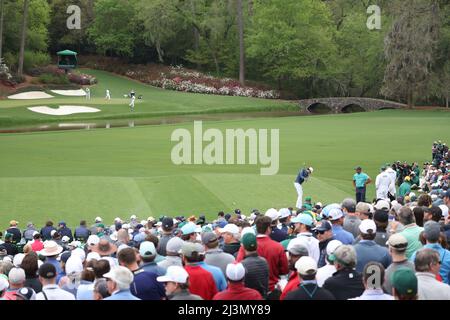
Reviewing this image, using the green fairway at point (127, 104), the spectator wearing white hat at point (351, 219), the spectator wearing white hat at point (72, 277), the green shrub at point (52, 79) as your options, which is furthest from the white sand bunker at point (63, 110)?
the spectator wearing white hat at point (72, 277)

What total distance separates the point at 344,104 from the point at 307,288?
73.2m

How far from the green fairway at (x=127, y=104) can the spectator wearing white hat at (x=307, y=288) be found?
51.6 m

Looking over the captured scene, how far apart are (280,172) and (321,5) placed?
5873cm

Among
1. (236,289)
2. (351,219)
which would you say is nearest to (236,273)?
(236,289)

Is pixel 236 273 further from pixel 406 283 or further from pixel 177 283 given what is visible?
pixel 406 283

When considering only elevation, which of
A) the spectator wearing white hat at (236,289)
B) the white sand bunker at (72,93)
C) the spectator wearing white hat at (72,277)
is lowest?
the spectator wearing white hat at (72,277)

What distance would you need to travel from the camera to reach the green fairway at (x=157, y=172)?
23.6 metres

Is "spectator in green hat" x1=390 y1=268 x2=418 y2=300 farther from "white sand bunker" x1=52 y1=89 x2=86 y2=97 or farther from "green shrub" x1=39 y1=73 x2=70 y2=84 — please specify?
"green shrub" x1=39 y1=73 x2=70 y2=84

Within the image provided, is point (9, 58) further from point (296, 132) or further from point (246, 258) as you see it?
point (246, 258)

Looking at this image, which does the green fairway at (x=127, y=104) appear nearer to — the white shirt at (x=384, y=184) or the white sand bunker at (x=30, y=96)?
the white sand bunker at (x=30, y=96)

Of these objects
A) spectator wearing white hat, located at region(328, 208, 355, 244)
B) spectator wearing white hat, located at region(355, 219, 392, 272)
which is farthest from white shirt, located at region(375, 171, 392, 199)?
spectator wearing white hat, located at region(355, 219, 392, 272)

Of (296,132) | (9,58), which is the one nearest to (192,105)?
(9,58)

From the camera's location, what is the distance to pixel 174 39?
9194 centimetres

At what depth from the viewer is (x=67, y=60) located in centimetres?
8356
